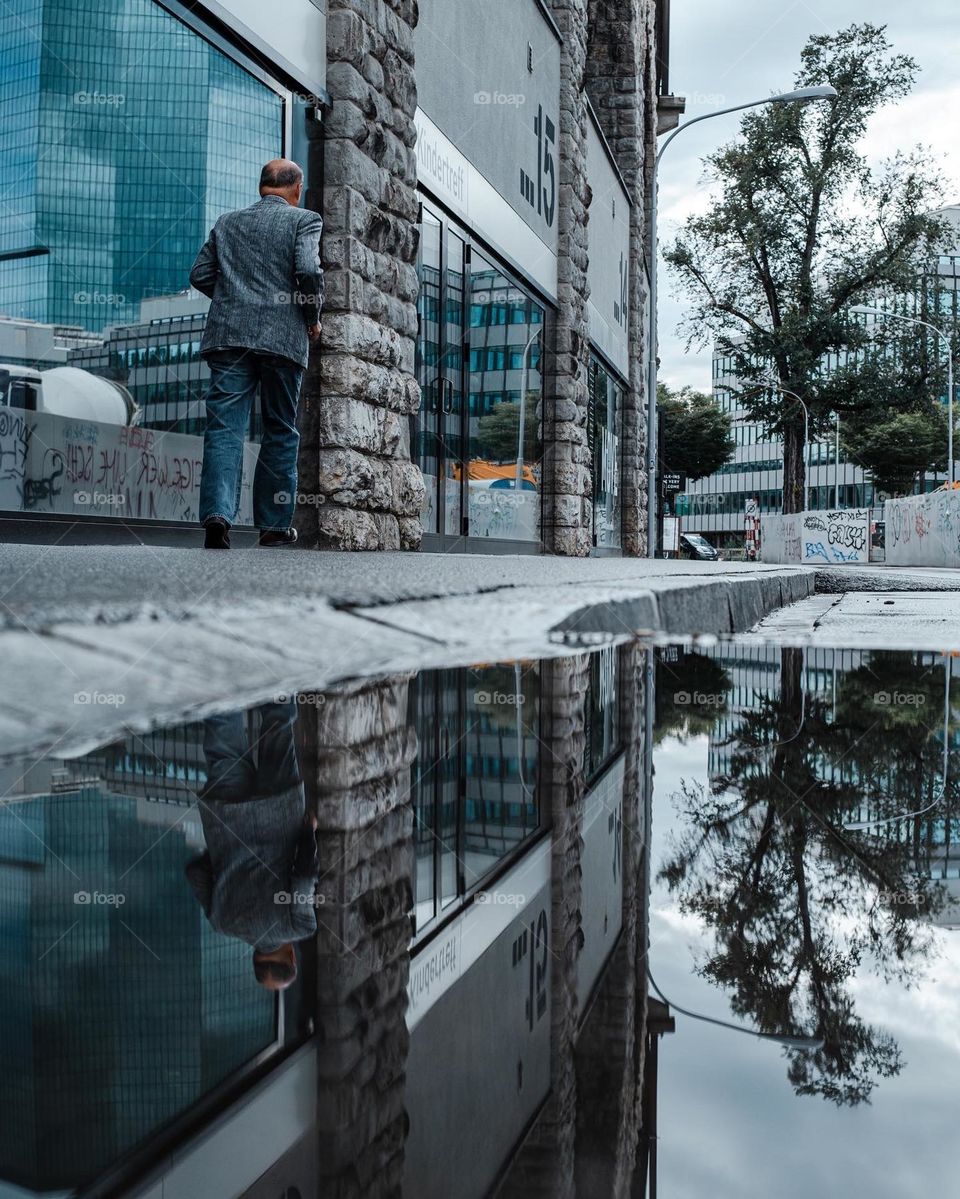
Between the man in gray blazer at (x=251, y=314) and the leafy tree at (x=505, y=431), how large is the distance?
5216 millimetres

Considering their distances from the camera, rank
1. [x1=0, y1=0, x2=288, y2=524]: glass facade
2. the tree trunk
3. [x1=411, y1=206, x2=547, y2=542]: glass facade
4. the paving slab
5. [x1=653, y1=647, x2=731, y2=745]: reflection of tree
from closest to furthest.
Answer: [x1=653, y1=647, x2=731, y2=745]: reflection of tree → the paving slab → [x1=0, y1=0, x2=288, y2=524]: glass facade → [x1=411, y1=206, x2=547, y2=542]: glass facade → the tree trunk

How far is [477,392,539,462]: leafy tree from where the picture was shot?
1143cm

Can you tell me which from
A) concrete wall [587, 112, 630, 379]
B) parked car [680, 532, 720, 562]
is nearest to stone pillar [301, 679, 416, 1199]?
concrete wall [587, 112, 630, 379]

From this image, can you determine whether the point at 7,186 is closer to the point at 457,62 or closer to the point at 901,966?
the point at 457,62

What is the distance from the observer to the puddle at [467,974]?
669mm

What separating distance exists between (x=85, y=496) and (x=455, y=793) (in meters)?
5.22

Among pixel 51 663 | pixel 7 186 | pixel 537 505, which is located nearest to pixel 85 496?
pixel 7 186

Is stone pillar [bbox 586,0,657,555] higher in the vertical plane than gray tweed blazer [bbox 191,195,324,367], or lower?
higher

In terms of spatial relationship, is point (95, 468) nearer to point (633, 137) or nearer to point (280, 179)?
point (280, 179)

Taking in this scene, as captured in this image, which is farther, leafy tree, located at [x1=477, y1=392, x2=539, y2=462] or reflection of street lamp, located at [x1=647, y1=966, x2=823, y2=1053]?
leafy tree, located at [x1=477, y1=392, x2=539, y2=462]

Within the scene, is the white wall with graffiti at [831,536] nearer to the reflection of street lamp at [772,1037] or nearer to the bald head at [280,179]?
the bald head at [280,179]

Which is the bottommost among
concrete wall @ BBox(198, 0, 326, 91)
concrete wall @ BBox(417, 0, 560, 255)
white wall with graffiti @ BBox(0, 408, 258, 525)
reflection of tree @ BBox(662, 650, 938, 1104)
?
reflection of tree @ BBox(662, 650, 938, 1104)

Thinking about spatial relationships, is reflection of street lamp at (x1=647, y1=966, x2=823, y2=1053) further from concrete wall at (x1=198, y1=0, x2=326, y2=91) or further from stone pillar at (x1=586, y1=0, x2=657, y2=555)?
stone pillar at (x1=586, y1=0, x2=657, y2=555)

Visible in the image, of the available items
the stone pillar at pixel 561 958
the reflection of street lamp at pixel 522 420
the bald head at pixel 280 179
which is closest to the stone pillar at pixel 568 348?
the reflection of street lamp at pixel 522 420
